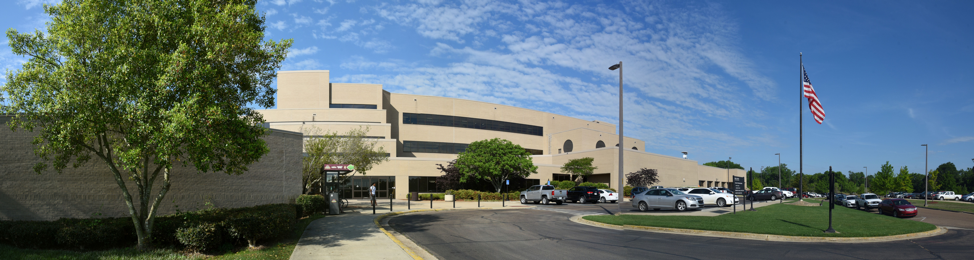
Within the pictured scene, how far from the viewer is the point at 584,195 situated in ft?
122

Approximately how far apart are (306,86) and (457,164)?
24528 mm

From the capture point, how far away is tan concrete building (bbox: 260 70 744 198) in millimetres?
49875

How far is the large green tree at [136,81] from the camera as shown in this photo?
9562 millimetres

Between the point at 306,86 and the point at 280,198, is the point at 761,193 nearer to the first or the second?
the point at 280,198

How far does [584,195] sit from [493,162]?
9.74 metres

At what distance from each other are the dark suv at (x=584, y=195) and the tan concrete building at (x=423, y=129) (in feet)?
50.4

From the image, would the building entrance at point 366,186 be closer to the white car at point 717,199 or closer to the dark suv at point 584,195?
the dark suv at point 584,195

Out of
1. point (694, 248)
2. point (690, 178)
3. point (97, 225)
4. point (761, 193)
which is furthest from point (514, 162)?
point (690, 178)

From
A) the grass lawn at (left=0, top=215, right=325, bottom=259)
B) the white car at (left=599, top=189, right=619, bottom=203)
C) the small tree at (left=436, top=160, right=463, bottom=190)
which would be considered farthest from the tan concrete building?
the grass lawn at (left=0, top=215, right=325, bottom=259)

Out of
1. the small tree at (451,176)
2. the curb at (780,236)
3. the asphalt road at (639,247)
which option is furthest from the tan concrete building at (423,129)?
the curb at (780,236)

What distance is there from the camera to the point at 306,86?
59156mm

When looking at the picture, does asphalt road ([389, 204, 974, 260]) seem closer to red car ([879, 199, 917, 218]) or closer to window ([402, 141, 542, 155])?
red car ([879, 199, 917, 218])

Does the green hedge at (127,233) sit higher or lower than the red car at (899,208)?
higher

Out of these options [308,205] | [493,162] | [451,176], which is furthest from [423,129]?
[308,205]
